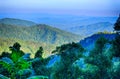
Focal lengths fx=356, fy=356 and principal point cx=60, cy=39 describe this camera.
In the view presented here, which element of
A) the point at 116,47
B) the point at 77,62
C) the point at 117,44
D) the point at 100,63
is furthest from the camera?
the point at 77,62

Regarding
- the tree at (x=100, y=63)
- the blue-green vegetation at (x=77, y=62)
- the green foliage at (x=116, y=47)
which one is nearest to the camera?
the blue-green vegetation at (x=77, y=62)

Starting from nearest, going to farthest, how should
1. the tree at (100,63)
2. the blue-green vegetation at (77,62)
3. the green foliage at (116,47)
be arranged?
the blue-green vegetation at (77,62) → the tree at (100,63) → the green foliage at (116,47)

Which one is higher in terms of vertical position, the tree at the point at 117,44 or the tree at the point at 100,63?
the tree at the point at 117,44

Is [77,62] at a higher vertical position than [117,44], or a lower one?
higher

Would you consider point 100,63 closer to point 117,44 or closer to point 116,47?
point 116,47

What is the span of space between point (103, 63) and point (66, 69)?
11.1 m

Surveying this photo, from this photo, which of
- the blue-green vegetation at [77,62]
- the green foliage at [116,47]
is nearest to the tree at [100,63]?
the blue-green vegetation at [77,62]

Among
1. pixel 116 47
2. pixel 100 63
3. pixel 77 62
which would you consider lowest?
pixel 100 63

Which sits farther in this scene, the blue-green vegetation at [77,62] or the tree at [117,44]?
the tree at [117,44]

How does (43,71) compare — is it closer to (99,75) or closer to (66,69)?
(66,69)

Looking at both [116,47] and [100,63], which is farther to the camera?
[116,47]

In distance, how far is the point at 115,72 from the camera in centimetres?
3809

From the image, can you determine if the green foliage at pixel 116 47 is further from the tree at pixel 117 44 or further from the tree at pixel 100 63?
the tree at pixel 100 63

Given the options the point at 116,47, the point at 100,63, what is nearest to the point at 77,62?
the point at 116,47
